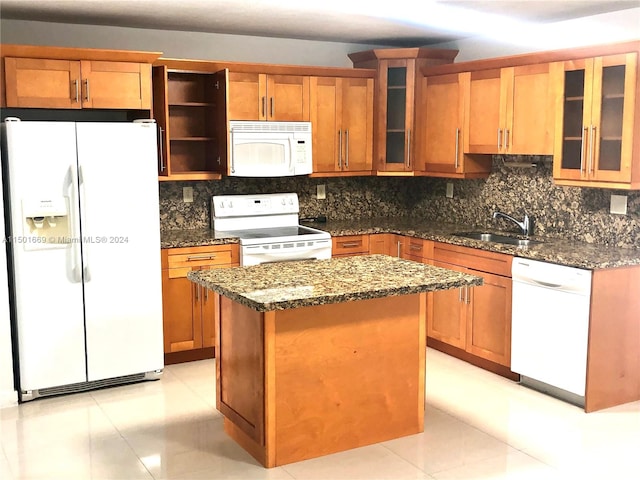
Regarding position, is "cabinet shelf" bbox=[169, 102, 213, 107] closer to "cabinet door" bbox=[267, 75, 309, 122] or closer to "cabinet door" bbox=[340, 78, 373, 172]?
"cabinet door" bbox=[267, 75, 309, 122]

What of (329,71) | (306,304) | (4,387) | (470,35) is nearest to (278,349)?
(306,304)

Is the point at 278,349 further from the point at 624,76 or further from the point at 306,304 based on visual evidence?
the point at 624,76

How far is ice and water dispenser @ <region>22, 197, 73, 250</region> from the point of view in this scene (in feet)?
A: 13.4

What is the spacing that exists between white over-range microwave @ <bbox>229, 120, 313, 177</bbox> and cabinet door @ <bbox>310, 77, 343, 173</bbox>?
4.4 inches

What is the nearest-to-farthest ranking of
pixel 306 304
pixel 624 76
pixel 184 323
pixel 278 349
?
1. pixel 306 304
2. pixel 278 349
3. pixel 624 76
4. pixel 184 323

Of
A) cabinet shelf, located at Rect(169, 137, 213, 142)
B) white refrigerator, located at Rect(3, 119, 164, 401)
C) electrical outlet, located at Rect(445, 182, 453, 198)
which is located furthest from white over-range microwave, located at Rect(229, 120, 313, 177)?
electrical outlet, located at Rect(445, 182, 453, 198)

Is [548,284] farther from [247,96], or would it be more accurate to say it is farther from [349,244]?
[247,96]

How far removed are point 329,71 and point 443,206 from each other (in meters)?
1.50

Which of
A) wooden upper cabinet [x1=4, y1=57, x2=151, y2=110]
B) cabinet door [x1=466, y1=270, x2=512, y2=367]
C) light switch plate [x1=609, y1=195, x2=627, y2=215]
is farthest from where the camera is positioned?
cabinet door [x1=466, y1=270, x2=512, y2=367]

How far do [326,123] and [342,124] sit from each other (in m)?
0.14

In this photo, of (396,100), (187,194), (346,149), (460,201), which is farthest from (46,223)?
(460,201)

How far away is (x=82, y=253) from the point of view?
425 cm

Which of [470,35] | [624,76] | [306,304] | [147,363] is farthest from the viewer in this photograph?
[470,35]

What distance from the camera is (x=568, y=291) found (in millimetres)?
4020
